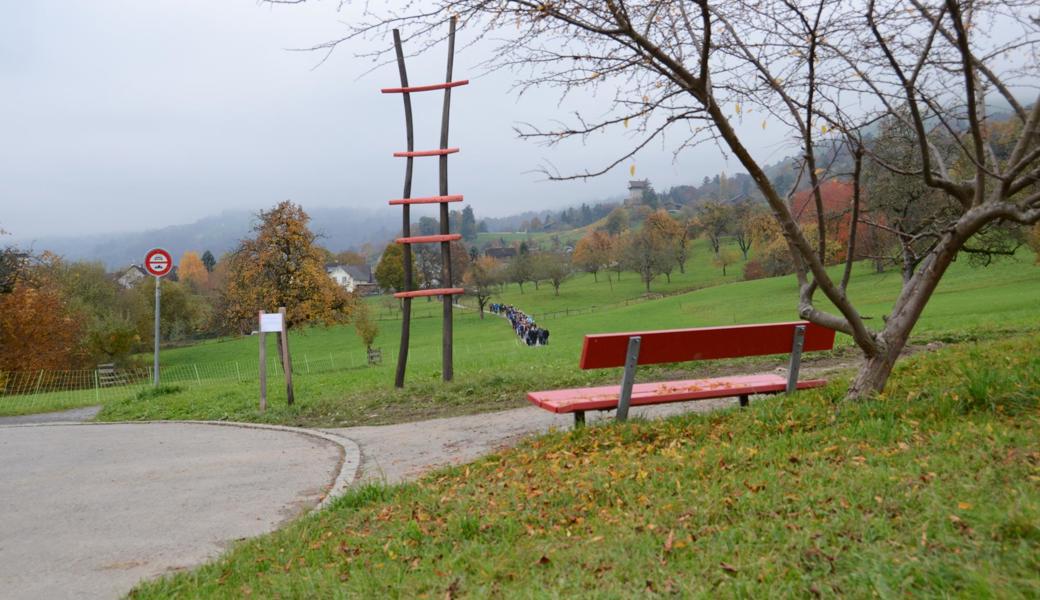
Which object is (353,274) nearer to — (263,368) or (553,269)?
(553,269)

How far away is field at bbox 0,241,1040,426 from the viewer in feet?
37.1

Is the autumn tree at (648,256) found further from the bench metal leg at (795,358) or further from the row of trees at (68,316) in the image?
the bench metal leg at (795,358)

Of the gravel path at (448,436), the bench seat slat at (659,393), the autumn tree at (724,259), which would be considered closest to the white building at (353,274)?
the autumn tree at (724,259)

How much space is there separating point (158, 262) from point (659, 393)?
1199cm

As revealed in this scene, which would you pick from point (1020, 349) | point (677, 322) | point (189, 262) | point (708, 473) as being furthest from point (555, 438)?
point (189, 262)

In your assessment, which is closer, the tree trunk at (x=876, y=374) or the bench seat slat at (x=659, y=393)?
the tree trunk at (x=876, y=374)

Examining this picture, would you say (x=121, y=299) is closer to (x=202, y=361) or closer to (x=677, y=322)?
(x=202, y=361)

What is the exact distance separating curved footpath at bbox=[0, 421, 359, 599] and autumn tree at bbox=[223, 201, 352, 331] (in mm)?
21916

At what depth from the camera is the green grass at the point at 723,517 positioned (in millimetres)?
2996

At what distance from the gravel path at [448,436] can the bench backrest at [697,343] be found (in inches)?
25.0

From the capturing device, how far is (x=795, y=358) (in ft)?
23.3

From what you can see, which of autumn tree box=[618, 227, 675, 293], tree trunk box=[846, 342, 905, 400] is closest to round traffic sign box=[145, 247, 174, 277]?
tree trunk box=[846, 342, 905, 400]

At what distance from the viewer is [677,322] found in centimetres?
4272

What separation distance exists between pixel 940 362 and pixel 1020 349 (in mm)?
1135
